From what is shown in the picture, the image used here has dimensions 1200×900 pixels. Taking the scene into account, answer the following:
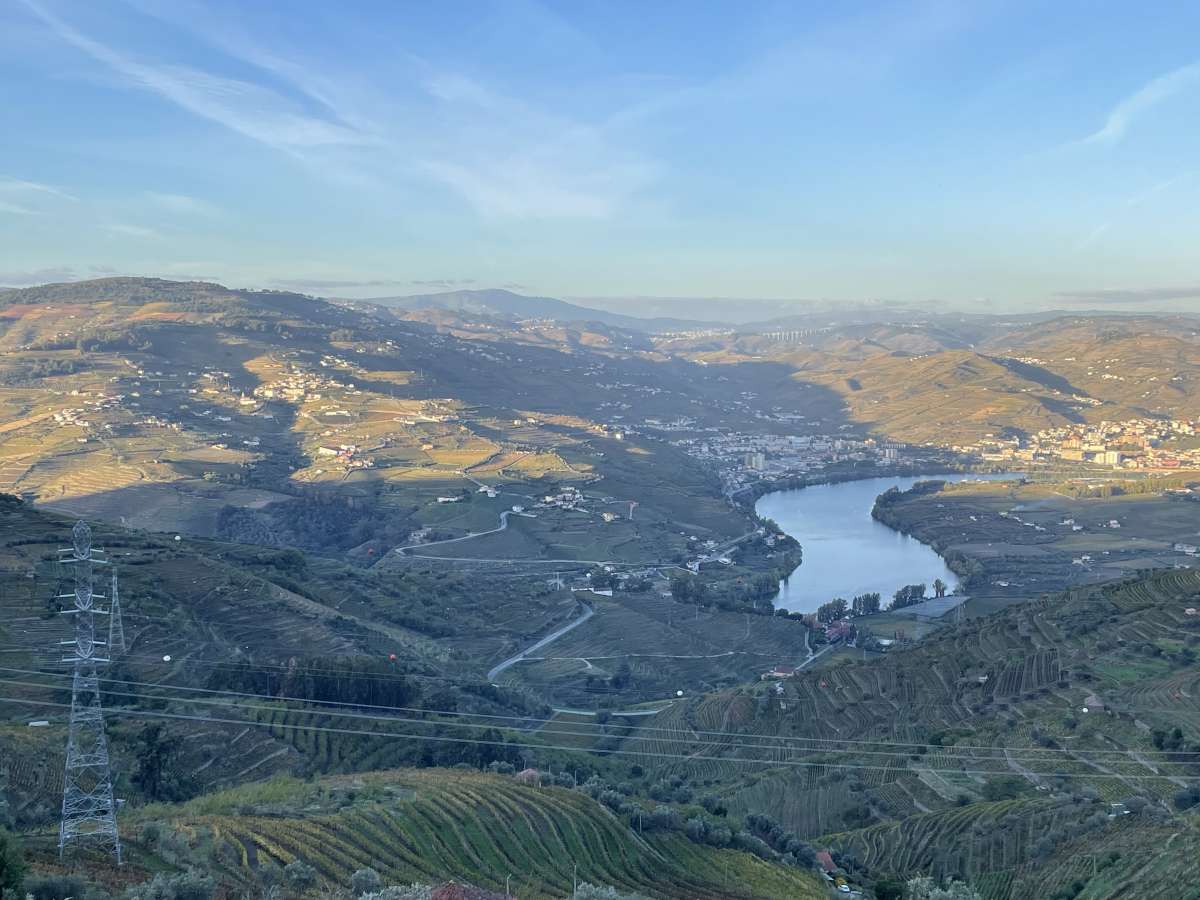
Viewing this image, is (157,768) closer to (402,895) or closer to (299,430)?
(402,895)

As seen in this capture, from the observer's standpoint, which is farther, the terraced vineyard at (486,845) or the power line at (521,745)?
the power line at (521,745)

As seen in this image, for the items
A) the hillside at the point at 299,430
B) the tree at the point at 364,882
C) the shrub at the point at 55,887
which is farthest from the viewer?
the hillside at the point at 299,430

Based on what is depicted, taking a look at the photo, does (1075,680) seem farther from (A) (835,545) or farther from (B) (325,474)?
(B) (325,474)

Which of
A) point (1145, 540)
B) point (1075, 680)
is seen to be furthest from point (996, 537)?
point (1075, 680)

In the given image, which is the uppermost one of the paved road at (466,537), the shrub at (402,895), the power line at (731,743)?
the shrub at (402,895)

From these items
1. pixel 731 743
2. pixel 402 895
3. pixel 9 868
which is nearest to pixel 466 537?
pixel 731 743

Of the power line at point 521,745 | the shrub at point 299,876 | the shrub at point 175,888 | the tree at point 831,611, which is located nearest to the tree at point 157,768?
the power line at point 521,745

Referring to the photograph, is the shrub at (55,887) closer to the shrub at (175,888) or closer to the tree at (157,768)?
the shrub at (175,888)
